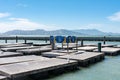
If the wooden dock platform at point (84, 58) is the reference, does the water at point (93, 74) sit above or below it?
below

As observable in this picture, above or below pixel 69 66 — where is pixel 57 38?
above

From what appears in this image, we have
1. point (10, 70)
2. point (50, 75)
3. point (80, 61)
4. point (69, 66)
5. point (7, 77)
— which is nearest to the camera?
point (7, 77)

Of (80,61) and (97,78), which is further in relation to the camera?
(80,61)

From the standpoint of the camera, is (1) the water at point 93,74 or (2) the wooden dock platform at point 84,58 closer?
(1) the water at point 93,74

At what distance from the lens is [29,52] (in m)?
15.8

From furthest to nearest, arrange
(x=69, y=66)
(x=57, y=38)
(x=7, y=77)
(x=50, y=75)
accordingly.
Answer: (x=57, y=38) < (x=69, y=66) < (x=50, y=75) < (x=7, y=77)

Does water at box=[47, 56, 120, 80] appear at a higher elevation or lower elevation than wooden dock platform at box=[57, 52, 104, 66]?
lower

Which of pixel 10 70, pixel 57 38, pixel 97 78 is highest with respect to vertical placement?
pixel 57 38

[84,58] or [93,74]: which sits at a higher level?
[84,58]

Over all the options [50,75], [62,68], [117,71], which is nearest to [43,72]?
[50,75]

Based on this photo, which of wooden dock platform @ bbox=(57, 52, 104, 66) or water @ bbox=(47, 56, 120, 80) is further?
wooden dock platform @ bbox=(57, 52, 104, 66)

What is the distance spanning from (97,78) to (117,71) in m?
1.96

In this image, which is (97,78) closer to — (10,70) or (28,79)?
(28,79)

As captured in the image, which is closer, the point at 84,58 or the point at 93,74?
the point at 93,74
